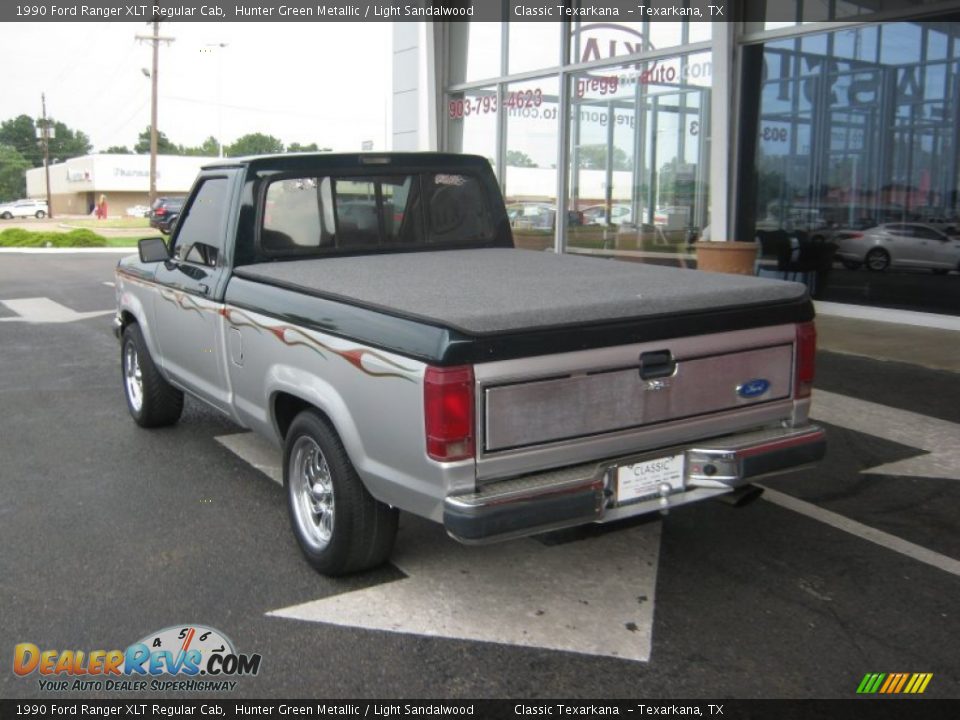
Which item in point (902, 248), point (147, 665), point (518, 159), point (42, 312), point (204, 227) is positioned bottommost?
point (147, 665)

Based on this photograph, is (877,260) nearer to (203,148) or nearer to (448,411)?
(448,411)

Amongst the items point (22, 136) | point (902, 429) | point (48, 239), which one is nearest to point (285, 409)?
point (902, 429)

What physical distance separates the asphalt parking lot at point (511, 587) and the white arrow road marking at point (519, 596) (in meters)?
0.01

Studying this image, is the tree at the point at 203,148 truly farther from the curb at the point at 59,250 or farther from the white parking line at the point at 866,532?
the white parking line at the point at 866,532

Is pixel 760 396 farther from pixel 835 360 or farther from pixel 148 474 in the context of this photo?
pixel 835 360

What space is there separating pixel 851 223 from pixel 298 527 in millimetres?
9742

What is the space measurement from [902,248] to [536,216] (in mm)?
7016

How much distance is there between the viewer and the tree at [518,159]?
16297 mm

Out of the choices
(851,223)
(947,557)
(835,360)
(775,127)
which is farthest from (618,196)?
(947,557)

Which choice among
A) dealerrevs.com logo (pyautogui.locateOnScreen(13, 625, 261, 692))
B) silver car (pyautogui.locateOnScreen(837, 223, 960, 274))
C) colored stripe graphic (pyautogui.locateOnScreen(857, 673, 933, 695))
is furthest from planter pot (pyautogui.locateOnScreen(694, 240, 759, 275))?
dealerrevs.com logo (pyautogui.locateOnScreen(13, 625, 261, 692))

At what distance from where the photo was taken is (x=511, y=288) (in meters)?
3.99

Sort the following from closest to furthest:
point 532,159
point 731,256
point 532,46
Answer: point 731,256
point 532,46
point 532,159

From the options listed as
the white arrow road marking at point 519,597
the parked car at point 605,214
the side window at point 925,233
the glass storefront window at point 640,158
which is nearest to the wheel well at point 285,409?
the white arrow road marking at point 519,597

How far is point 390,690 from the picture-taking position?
3125 mm
